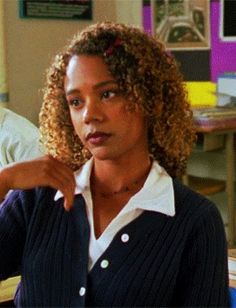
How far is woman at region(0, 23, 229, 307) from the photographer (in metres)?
1.00

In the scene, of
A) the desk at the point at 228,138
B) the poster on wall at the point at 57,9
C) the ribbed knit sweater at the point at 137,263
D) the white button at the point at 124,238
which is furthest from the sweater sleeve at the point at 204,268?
the poster on wall at the point at 57,9

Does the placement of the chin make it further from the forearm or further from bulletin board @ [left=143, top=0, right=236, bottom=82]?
bulletin board @ [left=143, top=0, right=236, bottom=82]

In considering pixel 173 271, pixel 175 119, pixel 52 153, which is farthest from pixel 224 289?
pixel 52 153

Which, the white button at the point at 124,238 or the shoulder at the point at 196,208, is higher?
the shoulder at the point at 196,208

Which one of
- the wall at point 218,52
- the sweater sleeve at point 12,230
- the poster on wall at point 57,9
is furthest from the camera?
Result: the poster on wall at point 57,9

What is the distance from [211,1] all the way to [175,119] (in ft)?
8.60

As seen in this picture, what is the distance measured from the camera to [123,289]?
3.23 feet

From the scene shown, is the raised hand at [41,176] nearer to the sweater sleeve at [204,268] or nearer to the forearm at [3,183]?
the forearm at [3,183]

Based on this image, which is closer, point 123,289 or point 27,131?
point 123,289

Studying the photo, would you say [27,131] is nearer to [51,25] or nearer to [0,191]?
[0,191]

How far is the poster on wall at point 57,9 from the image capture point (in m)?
3.63

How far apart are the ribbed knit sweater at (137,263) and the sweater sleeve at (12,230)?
1.1 inches

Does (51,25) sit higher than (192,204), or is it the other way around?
(51,25)

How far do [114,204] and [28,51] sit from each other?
2.76 meters
